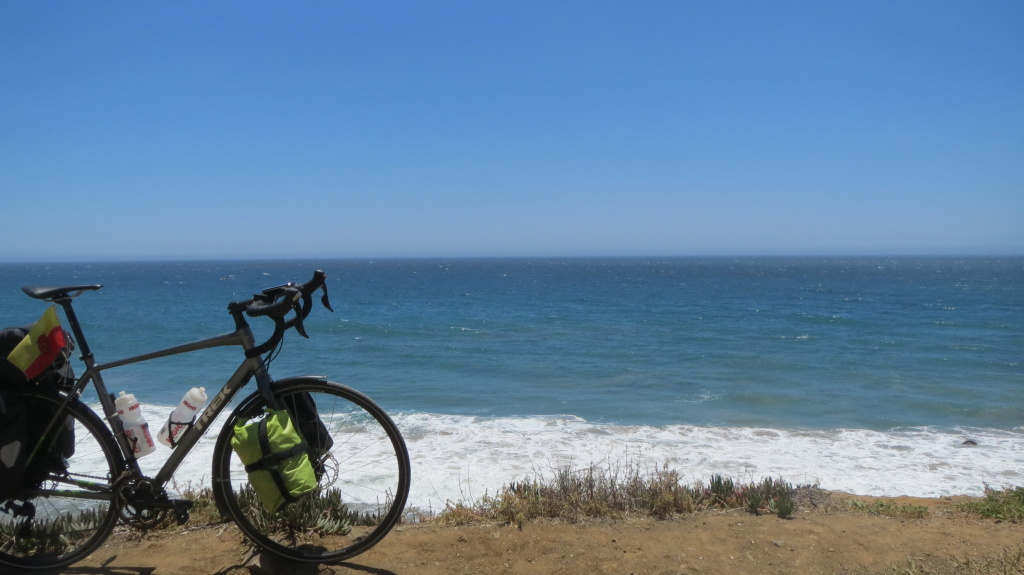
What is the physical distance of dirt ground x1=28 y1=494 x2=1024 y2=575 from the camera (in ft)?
10.5

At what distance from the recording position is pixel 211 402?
3.00m

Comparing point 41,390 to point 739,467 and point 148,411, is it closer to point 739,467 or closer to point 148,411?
point 739,467

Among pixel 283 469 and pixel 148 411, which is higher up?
pixel 283 469

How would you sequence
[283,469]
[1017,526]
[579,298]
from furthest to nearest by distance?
1. [579,298]
2. [1017,526]
3. [283,469]

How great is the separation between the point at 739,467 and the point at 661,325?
21.2m

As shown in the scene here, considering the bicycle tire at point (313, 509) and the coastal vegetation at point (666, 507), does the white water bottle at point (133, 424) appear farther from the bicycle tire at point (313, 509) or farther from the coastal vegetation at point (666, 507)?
the coastal vegetation at point (666, 507)

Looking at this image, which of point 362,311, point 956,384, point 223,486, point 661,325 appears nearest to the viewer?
point 223,486

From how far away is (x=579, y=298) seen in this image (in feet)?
166

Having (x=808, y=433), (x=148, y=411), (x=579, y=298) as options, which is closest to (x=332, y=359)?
(x=148, y=411)

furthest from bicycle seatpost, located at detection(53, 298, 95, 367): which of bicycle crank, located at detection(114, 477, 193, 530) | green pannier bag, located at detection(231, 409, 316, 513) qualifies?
green pannier bag, located at detection(231, 409, 316, 513)

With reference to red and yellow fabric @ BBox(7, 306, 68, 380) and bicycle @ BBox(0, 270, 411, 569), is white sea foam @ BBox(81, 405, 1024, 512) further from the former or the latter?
red and yellow fabric @ BBox(7, 306, 68, 380)

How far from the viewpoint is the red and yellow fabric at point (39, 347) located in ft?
9.50

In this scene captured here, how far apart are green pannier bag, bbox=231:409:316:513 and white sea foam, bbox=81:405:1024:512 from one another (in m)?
4.23

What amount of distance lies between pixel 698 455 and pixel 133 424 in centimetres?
783
